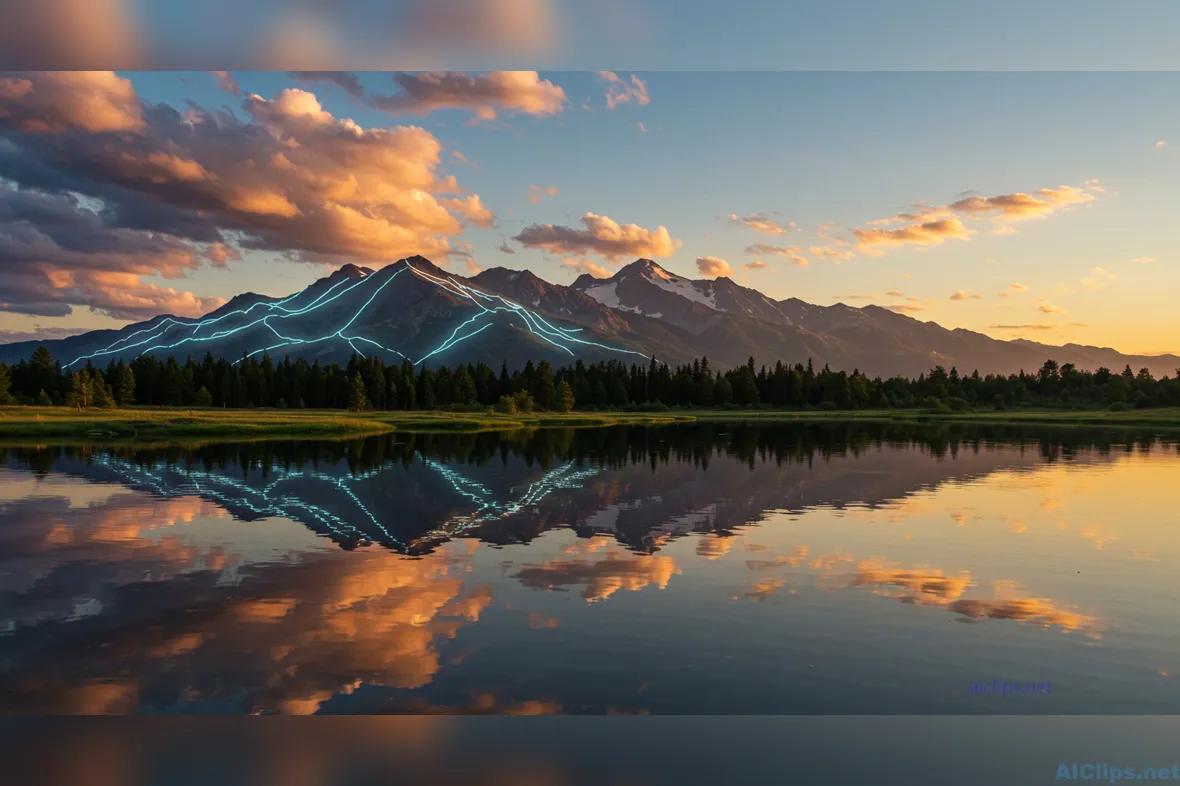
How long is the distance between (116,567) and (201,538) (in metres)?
5.58

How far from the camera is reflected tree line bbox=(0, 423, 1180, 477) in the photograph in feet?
222

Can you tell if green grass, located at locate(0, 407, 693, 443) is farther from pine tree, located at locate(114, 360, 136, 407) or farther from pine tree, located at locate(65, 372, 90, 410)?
pine tree, located at locate(114, 360, 136, 407)

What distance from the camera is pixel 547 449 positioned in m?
83.7

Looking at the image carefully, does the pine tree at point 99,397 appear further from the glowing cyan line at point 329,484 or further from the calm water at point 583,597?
the calm water at point 583,597

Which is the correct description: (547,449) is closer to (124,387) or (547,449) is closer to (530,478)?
(530,478)

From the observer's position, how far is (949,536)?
3450 cm

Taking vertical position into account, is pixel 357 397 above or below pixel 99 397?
above

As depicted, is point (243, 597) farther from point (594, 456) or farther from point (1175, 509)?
point (594, 456)

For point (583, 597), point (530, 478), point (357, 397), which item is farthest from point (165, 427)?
point (583, 597)

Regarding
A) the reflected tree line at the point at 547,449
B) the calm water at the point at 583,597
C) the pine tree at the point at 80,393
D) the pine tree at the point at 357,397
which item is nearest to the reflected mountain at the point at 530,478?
the reflected tree line at the point at 547,449

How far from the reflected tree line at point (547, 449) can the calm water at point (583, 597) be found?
1558cm

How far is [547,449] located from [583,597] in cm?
6004

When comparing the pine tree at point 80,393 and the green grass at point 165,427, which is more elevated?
the pine tree at point 80,393

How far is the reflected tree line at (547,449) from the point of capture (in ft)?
222
